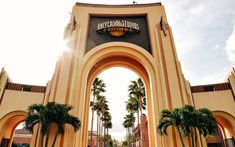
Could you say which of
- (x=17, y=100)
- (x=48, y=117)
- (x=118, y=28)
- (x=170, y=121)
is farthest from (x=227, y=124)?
(x=17, y=100)

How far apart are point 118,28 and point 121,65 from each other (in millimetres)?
4334

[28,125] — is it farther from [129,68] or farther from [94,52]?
[129,68]

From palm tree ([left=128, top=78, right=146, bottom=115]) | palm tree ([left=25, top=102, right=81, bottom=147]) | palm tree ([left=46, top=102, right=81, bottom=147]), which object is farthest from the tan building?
palm tree ([left=128, top=78, right=146, bottom=115])

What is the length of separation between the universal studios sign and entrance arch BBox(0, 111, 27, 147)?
11661 mm

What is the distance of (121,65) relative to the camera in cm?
1878

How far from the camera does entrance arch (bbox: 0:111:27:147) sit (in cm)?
1469

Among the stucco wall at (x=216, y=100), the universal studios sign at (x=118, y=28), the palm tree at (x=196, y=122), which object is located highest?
the universal studios sign at (x=118, y=28)

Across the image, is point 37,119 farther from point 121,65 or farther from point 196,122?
point 196,122

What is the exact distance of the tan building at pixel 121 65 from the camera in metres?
13.7

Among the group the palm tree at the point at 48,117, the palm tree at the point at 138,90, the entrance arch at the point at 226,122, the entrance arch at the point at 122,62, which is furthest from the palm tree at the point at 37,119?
the palm tree at the point at 138,90

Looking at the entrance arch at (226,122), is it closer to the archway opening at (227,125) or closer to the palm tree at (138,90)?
the archway opening at (227,125)

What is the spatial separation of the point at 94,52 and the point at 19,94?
8.53 metres

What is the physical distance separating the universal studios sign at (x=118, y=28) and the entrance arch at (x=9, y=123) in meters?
11.7

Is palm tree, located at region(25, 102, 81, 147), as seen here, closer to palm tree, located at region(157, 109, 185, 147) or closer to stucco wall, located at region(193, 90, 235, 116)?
palm tree, located at region(157, 109, 185, 147)
